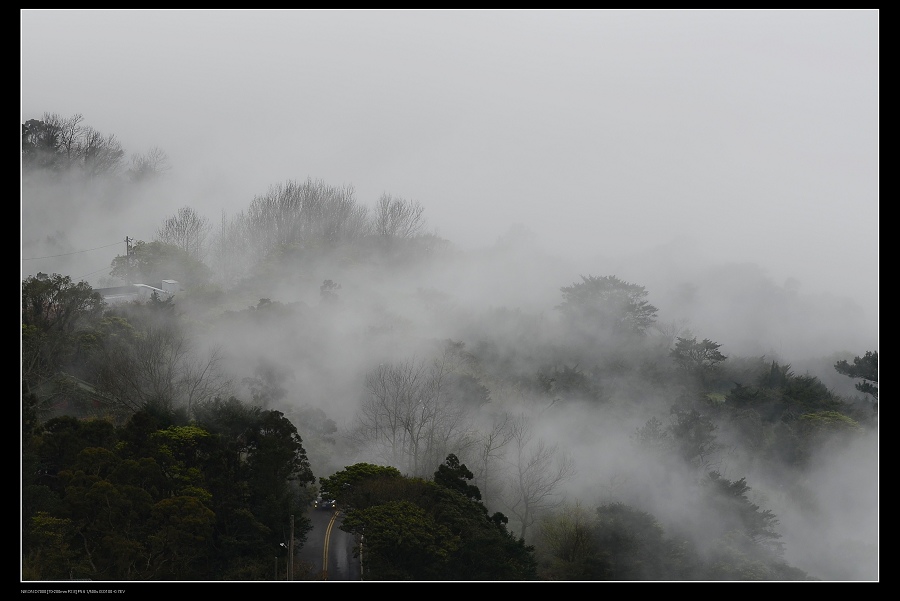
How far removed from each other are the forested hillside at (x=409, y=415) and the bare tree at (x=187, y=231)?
0.43 ft

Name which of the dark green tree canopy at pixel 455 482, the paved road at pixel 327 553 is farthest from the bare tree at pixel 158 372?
the dark green tree canopy at pixel 455 482

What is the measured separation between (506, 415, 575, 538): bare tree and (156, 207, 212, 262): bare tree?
2394 centimetres

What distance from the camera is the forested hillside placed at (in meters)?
18.5

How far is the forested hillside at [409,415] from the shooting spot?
18500mm

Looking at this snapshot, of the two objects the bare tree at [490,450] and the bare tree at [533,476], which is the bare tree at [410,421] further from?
the bare tree at [533,476]

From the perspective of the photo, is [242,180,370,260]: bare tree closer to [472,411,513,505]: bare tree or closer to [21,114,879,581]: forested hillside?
[21,114,879,581]: forested hillside

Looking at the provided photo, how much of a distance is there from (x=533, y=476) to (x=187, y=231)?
2723cm

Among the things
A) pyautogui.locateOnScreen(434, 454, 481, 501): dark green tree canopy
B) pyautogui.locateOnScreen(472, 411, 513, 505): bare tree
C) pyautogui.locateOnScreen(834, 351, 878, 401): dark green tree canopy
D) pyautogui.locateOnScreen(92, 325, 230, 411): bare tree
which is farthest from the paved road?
pyautogui.locateOnScreen(834, 351, 878, 401): dark green tree canopy

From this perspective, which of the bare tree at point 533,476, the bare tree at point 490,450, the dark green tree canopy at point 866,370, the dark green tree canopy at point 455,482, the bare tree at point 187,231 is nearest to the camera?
the dark green tree canopy at point 455,482

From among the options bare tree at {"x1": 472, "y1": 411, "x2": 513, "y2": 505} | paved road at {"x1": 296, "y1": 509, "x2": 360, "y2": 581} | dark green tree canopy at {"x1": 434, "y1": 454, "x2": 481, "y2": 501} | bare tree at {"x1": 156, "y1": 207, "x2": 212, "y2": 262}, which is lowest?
paved road at {"x1": 296, "y1": 509, "x2": 360, "y2": 581}

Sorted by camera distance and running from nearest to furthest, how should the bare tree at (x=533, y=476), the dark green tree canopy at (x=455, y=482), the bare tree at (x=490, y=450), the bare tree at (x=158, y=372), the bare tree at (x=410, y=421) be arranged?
the dark green tree canopy at (x=455, y=482) < the bare tree at (x=158, y=372) < the bare tree at (x=533, y=476) < the bare tree at (x=490, y=450) < the bare tree at (x=410, y=421)

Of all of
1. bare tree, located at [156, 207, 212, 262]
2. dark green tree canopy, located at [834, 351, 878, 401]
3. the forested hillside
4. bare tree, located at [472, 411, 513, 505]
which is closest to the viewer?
the forested hillside

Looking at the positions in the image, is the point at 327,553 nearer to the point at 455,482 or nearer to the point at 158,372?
the point at 455,482
